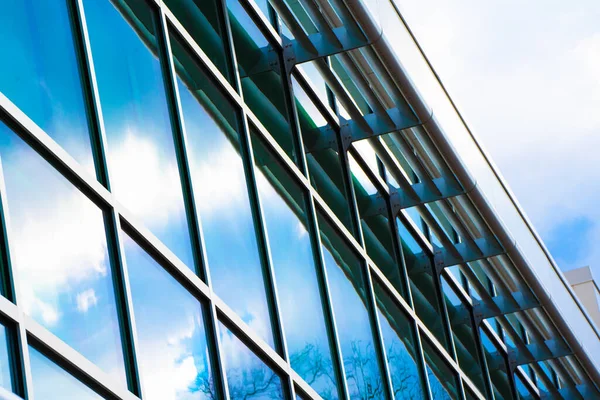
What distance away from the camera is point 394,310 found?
1606cm

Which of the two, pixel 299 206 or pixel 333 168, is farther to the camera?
pixel 333 168

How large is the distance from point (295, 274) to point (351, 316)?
177 cm

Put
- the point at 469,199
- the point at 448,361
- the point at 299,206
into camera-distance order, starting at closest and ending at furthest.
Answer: the point at 299,206 → the point at 469,199 → the point at 448,361

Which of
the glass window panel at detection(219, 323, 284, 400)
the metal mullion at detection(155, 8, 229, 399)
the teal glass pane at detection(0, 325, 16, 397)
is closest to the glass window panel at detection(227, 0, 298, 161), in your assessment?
the metal mullion at detection(155, 8, 229, 399)

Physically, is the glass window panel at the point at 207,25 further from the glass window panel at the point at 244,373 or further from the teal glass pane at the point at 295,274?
the glass window panel at the point at 244,373

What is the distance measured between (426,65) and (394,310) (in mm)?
3561

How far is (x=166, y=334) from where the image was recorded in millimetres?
9141

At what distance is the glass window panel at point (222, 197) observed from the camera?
10.8 meters

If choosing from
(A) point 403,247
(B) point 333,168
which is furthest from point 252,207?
(A) point 403,247

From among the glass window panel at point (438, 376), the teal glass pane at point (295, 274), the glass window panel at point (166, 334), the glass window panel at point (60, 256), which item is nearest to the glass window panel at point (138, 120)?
the glass window panel at point (166, 334)

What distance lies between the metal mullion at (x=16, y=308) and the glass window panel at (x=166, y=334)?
1.62 meters

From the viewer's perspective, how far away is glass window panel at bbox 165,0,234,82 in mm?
11781

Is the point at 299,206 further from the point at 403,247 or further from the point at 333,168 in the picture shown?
the point at 403,247

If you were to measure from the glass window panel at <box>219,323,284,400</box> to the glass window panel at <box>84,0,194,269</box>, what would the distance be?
931 millimetres
